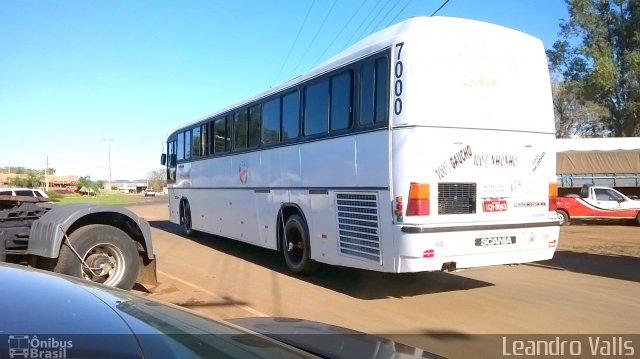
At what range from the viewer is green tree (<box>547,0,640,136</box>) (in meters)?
32.2

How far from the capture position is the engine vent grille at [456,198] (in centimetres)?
712

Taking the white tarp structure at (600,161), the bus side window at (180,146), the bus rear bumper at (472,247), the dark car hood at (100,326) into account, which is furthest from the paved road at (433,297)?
the white tarp structure at (600,161)

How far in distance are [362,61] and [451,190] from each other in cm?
220

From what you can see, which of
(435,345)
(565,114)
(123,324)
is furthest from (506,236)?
(565,114)

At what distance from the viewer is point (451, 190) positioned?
720 centimetres

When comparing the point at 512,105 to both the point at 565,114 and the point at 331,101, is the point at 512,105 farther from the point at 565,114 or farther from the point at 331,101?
the point at 565,114

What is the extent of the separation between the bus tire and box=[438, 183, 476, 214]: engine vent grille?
11012 mm

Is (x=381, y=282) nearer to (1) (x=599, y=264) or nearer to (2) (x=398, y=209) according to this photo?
(2) (x=398, y=209)

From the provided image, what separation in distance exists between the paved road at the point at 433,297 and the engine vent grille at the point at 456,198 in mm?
1264

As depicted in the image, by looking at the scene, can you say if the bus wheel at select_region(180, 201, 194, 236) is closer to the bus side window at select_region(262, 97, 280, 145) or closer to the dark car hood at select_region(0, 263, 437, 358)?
the bus side window at select_region(262, 97, 280, 145)

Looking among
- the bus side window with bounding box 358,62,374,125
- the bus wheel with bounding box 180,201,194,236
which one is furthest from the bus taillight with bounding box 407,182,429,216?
the bus wheel with bounding box 180,201,194,236

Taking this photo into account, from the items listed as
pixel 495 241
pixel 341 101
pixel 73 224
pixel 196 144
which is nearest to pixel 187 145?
pixel 196 144

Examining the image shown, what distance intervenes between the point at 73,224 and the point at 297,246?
3.92 m

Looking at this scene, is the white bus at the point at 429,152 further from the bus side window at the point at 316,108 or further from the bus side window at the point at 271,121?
the bus side window at the point at 271,121
